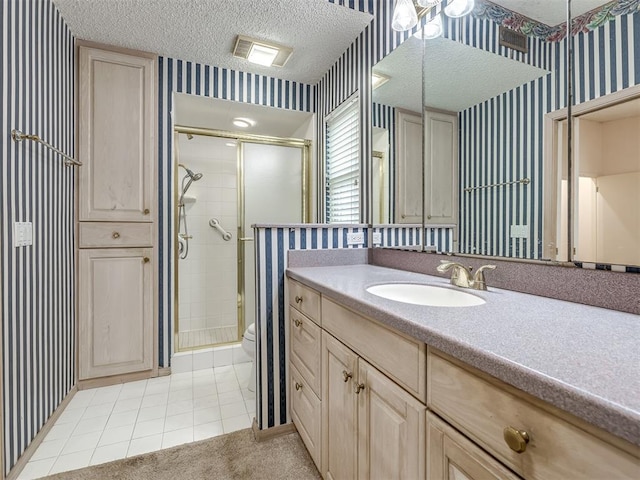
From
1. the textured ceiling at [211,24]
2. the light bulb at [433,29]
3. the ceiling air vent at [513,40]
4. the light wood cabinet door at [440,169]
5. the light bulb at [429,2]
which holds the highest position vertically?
the textured ceiling at [211,24]

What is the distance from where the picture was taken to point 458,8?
1.43 meters

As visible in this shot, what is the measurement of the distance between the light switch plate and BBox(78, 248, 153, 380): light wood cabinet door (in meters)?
0.68

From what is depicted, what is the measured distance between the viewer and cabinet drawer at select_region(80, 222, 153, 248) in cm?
221

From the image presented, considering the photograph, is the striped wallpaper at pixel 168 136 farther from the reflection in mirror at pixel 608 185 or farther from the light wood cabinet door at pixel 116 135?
the reflection in mirror at pixel 608 185

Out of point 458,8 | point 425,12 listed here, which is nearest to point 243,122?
point 425,12

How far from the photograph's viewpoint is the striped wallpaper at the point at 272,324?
1652 mm

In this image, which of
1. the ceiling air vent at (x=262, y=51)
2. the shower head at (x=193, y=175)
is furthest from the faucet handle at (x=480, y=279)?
the shower head at (x=193, y=175)

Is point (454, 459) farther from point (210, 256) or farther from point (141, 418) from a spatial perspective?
point (210, 256)

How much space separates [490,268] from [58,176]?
92.6 inches

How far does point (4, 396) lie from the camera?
131 cm

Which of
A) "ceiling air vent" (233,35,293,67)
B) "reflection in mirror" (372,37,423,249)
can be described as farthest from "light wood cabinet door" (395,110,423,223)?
"ceiling air vent" (233,35,293,67)

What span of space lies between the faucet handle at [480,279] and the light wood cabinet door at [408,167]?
22.5 inches

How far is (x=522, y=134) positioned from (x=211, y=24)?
1.99m

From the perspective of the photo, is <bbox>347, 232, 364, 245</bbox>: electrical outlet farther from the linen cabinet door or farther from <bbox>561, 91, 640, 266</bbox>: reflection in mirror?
<bbox>561, 91, 640, 266</bbox>: reflection in mirror
